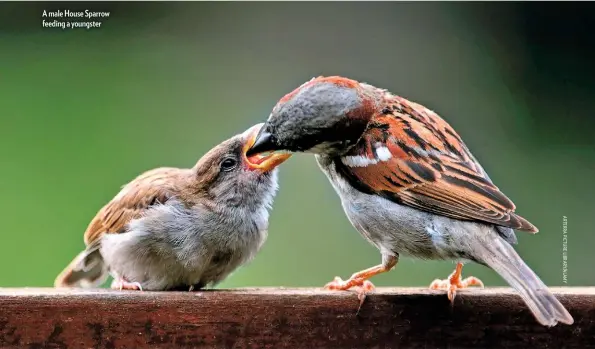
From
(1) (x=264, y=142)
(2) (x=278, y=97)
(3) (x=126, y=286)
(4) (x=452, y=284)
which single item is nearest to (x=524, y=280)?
(4) (x=452, y=284)

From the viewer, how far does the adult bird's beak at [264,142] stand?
306cm

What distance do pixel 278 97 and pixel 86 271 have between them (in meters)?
1.81

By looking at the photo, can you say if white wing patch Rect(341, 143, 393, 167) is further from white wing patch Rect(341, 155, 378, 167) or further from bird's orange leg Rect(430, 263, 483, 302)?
bird's orange leg Rect(430, 263, 483, 302)

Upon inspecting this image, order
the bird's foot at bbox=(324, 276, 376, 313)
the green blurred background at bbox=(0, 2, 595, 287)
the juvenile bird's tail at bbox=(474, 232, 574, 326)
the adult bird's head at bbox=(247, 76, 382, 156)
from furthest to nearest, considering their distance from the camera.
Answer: the green blurred background at bbox=(0, 2, 595, 287), the adult bird's head at bbox=(247, 76, 382, 156), the bird's foot at bbox=(324, 276, 376, 313), the juvenile bird's tail at bbox=(474, 232, 574, 326)

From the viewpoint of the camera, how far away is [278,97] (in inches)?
197

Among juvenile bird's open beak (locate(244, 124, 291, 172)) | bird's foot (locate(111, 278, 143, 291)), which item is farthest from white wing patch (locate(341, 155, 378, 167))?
bird's foot (locate(111, 278, 143, 291))

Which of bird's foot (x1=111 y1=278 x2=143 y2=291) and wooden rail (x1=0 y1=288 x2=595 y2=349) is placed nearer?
wooden rail (x1=0 y1=288 x2=595 y2=349)

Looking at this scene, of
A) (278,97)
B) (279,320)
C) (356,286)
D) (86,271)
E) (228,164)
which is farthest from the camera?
(278,97)

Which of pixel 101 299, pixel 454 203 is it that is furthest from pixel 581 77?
pixel 101 299

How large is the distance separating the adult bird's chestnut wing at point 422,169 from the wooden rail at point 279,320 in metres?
0.29

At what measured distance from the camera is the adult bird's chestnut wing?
114 inches

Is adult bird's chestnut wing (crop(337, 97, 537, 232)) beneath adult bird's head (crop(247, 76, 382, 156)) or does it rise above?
beneath

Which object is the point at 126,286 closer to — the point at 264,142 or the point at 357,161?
the point at 264,142

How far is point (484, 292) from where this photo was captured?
291cm
